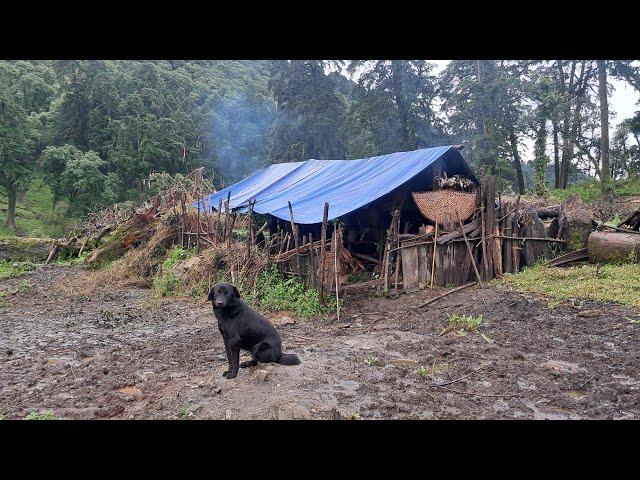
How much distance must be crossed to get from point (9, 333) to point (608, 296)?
1076cm

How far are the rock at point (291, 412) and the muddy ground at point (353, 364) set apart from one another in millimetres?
16

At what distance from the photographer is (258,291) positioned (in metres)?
Result: 10.7

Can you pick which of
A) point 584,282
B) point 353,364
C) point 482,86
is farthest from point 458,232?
point 482,86

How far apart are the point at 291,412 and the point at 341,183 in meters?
9.11

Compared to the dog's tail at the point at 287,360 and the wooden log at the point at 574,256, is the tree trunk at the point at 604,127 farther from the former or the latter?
the dog's tail at the point at 287,360

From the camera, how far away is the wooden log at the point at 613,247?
36.1ft

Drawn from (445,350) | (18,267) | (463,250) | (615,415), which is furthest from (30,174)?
(615,415)

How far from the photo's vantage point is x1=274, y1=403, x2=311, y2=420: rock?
464 cm

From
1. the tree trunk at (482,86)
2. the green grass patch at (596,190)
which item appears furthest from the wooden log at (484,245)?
the tree trunk at (482,86)

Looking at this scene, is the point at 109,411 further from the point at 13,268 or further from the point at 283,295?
the point at 13,268

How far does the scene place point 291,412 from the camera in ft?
15.4

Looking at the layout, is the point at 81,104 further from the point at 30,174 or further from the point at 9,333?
the point at 9,333

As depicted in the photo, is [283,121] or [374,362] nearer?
[374,362]

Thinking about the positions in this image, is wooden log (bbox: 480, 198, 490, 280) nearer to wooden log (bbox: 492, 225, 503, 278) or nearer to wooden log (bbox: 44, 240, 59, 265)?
wooden log (bbox: 492, 225, 503, 278)
